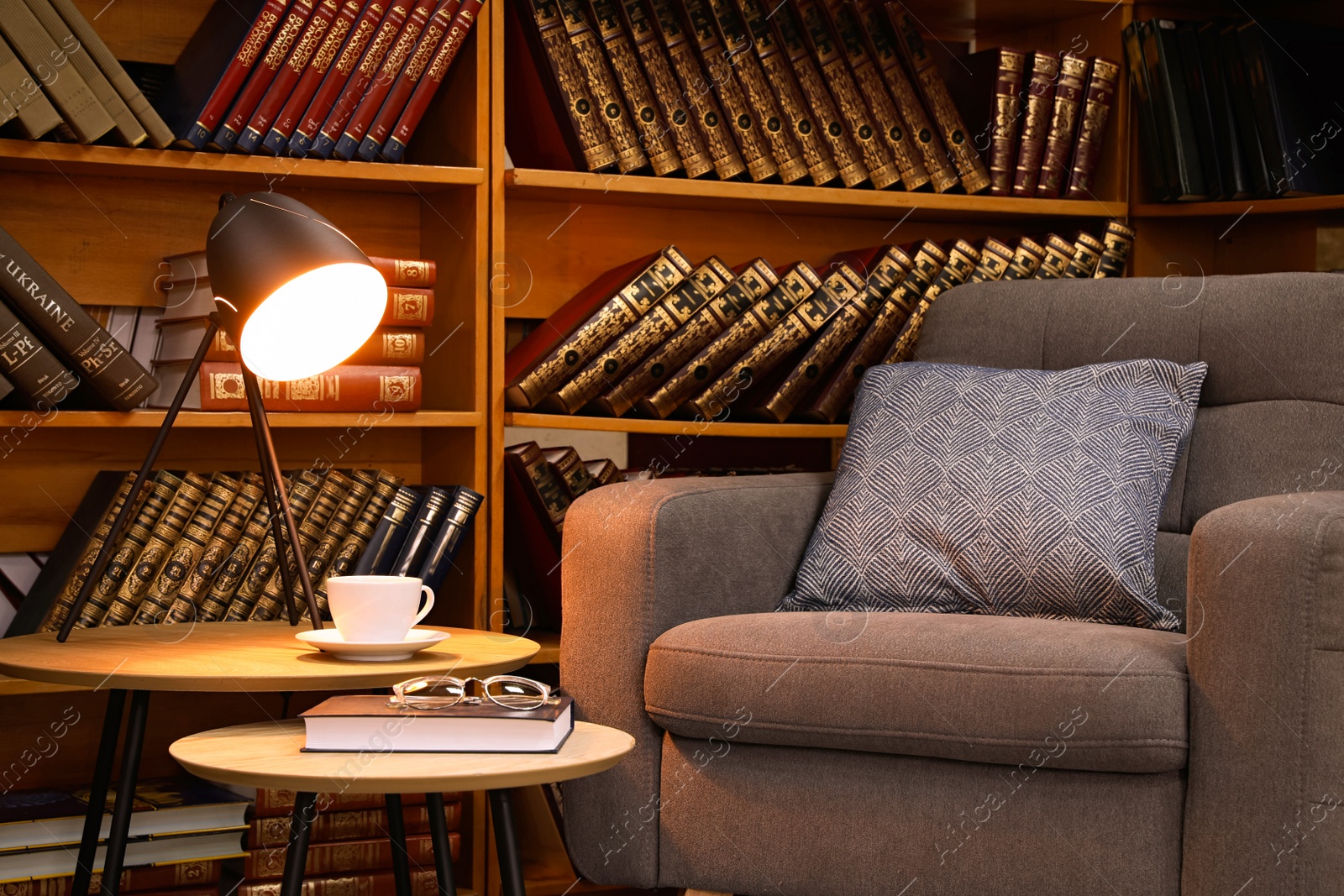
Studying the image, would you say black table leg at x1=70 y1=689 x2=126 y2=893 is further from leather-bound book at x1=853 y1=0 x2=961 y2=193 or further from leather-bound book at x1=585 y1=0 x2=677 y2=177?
leather-bound book at x1=853 y1=0 x2=961 y2=193

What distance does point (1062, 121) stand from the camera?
2314 mm

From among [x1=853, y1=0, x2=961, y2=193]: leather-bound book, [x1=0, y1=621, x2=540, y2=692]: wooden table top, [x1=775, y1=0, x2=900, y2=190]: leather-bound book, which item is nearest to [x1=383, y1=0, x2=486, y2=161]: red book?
[x1=775, y1=0, x2=900, y2=190]: leather-bound book

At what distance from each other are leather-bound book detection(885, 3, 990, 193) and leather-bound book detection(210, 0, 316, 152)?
0.98 metres

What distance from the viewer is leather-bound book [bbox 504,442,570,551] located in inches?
80.9

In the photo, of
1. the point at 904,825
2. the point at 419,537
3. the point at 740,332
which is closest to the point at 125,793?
the point at 419,537

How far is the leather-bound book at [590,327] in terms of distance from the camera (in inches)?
78.9

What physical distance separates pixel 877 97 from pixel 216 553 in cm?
126

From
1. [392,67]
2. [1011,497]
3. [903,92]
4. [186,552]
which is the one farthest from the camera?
[903,92]

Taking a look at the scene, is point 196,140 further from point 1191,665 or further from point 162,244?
point 1191,665

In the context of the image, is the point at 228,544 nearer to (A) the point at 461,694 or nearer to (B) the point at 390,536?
(B) the point at 390,536

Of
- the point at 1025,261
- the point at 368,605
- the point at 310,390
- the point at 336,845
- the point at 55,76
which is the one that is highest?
the point at 55,76

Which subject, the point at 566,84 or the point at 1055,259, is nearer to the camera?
the point at 566,84

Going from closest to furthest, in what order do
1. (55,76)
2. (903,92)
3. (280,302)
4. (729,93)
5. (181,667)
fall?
(181,667) → (280,302) → (55,76) → (729,93) → (903,92)

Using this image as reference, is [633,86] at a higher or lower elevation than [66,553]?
higher
